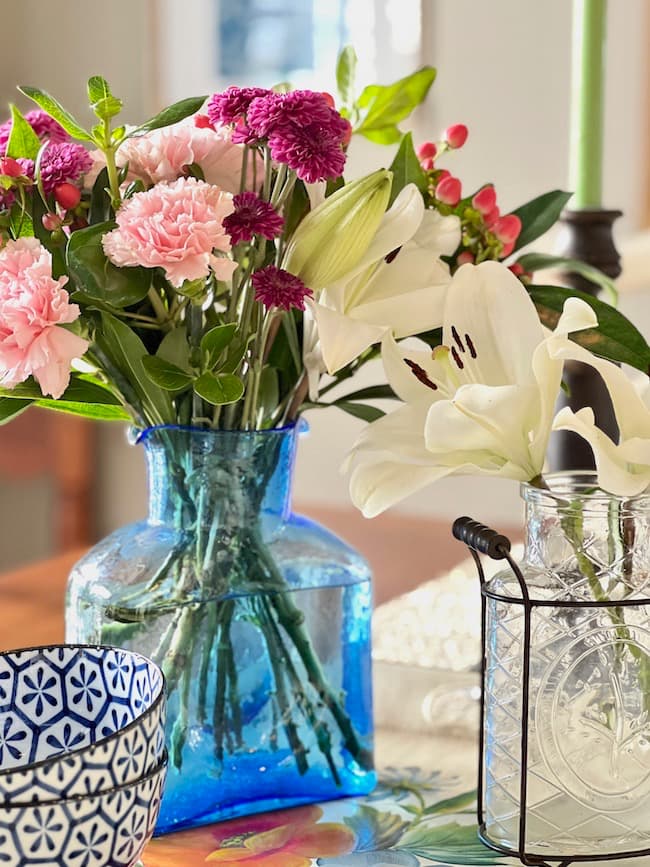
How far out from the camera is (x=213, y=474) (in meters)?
0.70

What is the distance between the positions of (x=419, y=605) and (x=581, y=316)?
560 mm

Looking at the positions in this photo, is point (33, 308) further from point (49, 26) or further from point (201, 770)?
point (49, 26)

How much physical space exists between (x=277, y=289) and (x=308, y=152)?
68 mm

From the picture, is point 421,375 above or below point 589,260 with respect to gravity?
below

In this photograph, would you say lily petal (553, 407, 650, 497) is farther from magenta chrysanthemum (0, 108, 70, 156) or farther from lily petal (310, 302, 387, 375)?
magenta chrysanthemum (0, 108, 70, 156)

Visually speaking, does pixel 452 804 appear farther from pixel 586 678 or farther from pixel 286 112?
pixel 286 112

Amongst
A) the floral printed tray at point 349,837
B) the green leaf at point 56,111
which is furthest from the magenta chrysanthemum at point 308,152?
the floral printed tray at point 349,837

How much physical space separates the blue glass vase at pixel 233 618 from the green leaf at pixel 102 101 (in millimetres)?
176

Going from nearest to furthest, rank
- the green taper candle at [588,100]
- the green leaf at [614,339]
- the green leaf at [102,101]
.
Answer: the green leaf at [102,101]
the green leaf at [614,339]
the green taper candle at [588,100]

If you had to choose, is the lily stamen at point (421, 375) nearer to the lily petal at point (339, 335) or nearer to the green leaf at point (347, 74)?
the lily petal at point (339, 335)

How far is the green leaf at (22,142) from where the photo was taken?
686 millimetres

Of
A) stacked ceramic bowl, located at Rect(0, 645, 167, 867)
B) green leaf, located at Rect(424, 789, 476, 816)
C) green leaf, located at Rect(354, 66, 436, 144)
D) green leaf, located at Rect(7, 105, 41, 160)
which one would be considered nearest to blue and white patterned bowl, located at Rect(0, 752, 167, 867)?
stacked ceramic bowl, located at Rect(0, 645, 167, 867)

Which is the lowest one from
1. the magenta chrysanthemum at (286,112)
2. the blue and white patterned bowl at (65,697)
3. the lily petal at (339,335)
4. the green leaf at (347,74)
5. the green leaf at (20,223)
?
the blue and white patterned bowl at (65,697)

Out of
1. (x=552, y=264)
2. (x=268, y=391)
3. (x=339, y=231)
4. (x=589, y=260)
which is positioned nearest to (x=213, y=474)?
(x=268, y=391)
